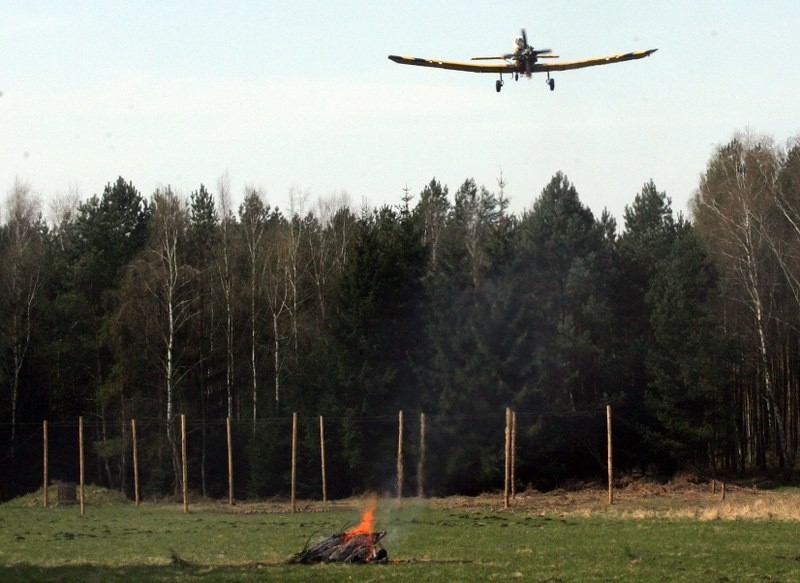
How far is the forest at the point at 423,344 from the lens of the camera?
177 ft

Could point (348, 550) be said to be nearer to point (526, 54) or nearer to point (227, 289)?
point (526, 54)

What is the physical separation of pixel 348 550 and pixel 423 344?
36.7 m

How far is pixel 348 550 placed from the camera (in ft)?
67.4

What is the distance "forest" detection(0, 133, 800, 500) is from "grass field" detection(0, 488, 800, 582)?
39.3ft

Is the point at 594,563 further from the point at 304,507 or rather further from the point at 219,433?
the point at 219,433

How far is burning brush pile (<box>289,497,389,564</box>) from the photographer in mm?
20453

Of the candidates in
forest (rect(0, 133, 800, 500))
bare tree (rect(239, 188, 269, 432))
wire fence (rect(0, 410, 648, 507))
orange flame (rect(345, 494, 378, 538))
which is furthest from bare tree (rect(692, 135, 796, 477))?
orange flame (rect(345, 494, 378, 538))

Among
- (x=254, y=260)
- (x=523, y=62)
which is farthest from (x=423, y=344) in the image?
(x=523, y=62)

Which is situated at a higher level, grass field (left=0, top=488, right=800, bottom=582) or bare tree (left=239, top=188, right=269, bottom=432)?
bare tree (left=239, top=188, right=269, bottom=432)

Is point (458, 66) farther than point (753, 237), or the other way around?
point (753, 237)

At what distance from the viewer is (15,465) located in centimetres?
6056

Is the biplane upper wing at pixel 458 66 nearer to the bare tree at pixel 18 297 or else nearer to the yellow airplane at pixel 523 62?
the yellow airplane at pixel 523 62

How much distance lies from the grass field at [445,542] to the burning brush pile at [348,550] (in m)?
0.38

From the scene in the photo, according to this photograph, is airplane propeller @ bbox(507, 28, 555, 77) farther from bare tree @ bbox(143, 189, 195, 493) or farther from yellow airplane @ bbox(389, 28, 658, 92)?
bare tree @ bbox(143, 189, 195, 493)
